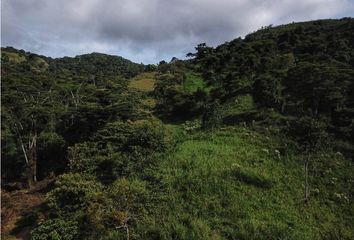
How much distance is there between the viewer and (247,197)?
2895 centimetres

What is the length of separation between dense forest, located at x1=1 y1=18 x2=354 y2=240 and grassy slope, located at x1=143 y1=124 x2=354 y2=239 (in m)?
0.08

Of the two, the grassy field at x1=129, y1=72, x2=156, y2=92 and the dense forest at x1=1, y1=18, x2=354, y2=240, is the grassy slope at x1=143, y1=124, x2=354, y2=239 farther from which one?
the grassy field at x1=129, y1=72, x2=156, y2=92

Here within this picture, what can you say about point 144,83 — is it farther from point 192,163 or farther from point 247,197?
point 247,197

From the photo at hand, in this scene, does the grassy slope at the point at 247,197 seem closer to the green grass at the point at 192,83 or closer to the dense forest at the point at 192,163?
the dense forest at the point at 192,163

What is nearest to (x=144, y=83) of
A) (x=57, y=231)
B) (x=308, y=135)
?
(x=308, y=135)

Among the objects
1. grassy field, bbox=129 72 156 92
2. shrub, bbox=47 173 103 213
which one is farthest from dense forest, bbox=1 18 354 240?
grassy field, bbox=129 72 156 92

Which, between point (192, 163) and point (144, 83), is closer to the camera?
point (192, 163)

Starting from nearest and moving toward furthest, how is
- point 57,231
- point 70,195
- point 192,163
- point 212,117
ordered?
point 57,231 → point 70,195 → point 192,163 → point 212,117

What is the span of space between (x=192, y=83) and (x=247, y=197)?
4185cm

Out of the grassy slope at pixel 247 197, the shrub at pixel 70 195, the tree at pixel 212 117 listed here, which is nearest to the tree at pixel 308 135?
the grassy slope at pixel 247 197

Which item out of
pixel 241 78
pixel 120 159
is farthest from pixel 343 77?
pixel 120 159

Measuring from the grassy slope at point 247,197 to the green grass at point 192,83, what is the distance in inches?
1107

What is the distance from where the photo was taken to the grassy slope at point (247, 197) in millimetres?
25812

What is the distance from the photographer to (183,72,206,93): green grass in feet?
214
